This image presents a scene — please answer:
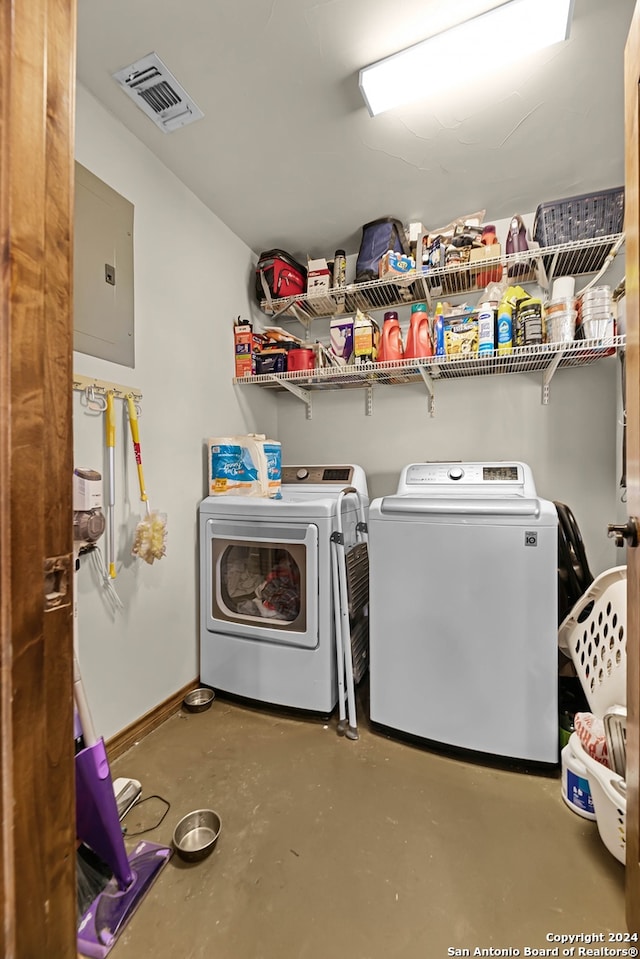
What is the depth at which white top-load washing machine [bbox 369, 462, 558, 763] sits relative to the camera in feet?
5.05

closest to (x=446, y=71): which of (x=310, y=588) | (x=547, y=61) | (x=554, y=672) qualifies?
(x=547, y=61)

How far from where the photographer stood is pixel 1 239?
1.61 ft

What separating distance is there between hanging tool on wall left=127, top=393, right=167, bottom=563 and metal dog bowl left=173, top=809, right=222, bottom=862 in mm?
919

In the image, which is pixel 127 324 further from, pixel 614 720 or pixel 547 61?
pixel 614 720

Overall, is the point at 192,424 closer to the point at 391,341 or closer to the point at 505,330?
the point at 391,341

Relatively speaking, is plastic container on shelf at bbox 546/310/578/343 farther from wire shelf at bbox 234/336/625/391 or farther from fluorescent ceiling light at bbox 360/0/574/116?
fluorescent ceiling light at bbox 360/0/574/116

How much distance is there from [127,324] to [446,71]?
157 cm

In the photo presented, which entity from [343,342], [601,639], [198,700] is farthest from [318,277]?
[198,700]

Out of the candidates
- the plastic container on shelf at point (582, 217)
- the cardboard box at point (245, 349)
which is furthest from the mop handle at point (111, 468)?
the plastic container on shelf at point (582, 217)

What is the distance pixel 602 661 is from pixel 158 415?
6.89 feet

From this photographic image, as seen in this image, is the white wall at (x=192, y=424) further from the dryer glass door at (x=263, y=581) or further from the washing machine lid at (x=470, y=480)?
the washing machine lid at (x=470, y=480)

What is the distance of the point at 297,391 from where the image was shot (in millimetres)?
2703

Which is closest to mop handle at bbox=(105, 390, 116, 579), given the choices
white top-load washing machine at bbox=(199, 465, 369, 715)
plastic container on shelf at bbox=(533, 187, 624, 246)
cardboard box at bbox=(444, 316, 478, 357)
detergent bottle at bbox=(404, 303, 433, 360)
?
white top-load washing machine at bbox=(199, 465, 369, 715)

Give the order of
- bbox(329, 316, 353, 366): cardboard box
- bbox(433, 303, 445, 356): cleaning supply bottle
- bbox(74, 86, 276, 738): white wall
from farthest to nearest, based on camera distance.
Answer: bbox(329, 316, 353, 366): cardboard box
bbox(433, 303, 445, 356): cleaning supply bottle
bbox(74, 86, 276, 738): white wall
